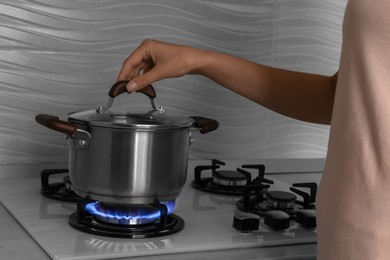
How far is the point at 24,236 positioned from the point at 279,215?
43 cm

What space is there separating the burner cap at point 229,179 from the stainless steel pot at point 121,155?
1.06 feet

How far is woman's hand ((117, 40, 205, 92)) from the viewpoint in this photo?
1240 mm

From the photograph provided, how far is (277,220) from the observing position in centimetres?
122

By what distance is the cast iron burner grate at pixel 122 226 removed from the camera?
1127 mm

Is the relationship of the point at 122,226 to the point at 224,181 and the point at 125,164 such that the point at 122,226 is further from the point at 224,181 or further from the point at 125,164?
the point at 224,181

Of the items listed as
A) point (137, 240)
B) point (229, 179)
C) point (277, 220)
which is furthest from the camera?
point (229, 179)

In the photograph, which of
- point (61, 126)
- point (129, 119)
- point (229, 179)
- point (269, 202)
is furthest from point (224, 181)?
point (61, 126)

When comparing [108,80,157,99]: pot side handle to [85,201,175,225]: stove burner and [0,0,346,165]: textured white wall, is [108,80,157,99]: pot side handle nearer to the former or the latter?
[85,201,175,225]: stove burner

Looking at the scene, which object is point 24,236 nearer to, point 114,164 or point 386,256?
point 114,164

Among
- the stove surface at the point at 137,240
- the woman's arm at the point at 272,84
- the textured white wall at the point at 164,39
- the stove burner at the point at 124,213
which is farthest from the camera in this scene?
the textured white wall at the point at 164,39

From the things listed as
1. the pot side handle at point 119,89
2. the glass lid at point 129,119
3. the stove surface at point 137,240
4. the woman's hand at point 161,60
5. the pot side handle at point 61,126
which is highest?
the woman's hand at point 161,60

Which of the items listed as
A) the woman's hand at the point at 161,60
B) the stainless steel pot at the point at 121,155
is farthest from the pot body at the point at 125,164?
the woman's hand at the point at 161,60

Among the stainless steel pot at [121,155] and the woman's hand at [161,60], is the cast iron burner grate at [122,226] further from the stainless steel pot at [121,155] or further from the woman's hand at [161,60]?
the woman's hand at [161,60]

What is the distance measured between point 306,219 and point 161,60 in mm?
374
